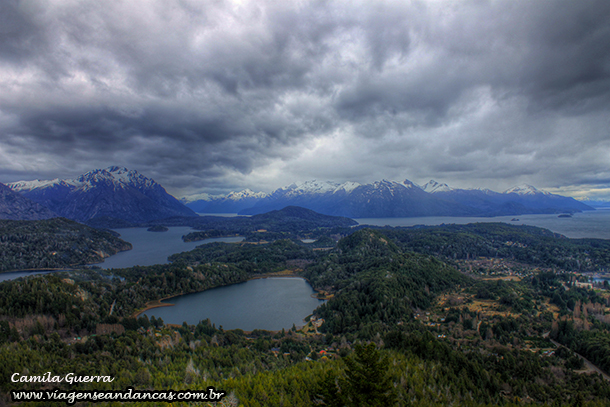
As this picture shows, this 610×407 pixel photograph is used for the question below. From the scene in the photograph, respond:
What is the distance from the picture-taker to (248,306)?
268 ft

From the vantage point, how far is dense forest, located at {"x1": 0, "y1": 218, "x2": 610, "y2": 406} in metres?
33.3

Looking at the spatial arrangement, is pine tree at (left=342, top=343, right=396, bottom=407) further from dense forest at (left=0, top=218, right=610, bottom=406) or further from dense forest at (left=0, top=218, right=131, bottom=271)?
dense forest at (left=0, top=218, right=131, bottom=271)

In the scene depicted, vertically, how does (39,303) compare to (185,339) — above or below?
above

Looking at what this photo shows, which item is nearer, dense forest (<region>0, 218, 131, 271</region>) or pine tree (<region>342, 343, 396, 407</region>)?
pine tree (<region>342, 343, 396, 407</region>)

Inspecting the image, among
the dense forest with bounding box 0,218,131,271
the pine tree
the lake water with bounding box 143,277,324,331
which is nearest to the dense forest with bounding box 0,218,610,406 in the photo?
the pine tree

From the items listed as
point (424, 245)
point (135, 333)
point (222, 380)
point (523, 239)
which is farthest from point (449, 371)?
point (523, 239)

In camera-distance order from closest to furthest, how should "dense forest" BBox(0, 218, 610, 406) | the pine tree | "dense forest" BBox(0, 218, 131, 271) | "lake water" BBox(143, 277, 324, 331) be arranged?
the pine tree, "dense forest" BBox(0, 218, 610, 406), "lake water" BBox(143, 277, 324, 331), "dense forest" BBox(0, 218, 131, 271)

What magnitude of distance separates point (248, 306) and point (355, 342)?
40498mm

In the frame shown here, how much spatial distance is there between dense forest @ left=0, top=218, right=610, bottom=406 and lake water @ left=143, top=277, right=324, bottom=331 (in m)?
5.75

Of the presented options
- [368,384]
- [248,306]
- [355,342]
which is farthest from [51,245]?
[368,384]

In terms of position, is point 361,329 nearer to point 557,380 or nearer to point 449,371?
point 449,371

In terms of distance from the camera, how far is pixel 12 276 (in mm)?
119625

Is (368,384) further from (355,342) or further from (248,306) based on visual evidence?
(248,306)

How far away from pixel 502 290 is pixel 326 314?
166ft
